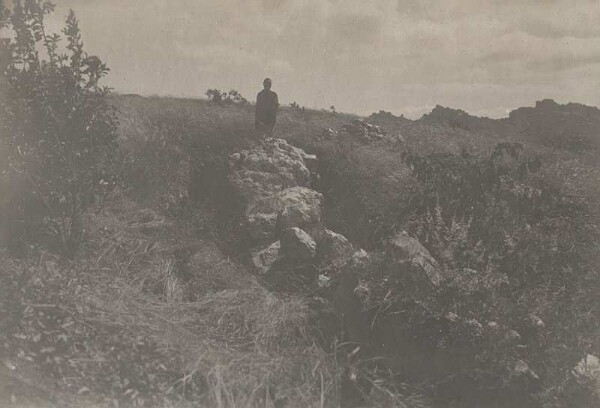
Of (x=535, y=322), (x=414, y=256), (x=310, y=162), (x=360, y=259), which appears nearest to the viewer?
(x=535, y=322)

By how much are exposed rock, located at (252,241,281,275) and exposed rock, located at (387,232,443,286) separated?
1921 mm

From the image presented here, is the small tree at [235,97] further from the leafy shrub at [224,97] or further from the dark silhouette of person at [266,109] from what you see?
the dark silhouette of person at [266,109]

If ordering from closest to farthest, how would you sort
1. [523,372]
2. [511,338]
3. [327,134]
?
[523,372], [511,338], [327,134]

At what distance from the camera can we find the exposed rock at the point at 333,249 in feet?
25.4

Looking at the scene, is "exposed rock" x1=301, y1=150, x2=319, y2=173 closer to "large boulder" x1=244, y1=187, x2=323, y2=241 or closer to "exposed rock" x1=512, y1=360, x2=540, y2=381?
"large boulder" x1=244, y1=187, x2=323, y2=241

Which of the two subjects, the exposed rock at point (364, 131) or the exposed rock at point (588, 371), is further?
the exposed rock at point (364, 131)

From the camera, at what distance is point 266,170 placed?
9.41 meters

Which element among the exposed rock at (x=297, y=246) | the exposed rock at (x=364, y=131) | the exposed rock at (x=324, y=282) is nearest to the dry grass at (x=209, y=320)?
the exposed rock at (x=324, y=282)

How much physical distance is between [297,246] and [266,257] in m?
0.58

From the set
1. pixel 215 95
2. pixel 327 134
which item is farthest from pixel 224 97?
pixel 327 134

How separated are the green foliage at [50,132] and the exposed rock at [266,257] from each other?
104 inches

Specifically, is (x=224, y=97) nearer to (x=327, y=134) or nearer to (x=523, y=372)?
(x=327, y=134)

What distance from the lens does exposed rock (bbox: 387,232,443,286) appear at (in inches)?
263

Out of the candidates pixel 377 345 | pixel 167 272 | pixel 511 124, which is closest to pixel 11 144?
pixel 167 272
